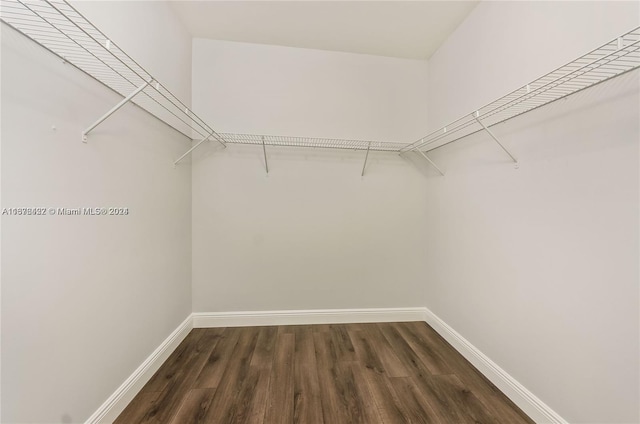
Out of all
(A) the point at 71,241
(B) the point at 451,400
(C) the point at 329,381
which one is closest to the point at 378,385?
(C) the point at 329,381

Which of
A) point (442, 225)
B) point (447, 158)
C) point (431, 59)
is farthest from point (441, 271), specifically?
point (431, 59)

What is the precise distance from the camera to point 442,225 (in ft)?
6.94

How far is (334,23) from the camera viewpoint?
1.88 metres

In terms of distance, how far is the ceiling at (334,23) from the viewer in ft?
5.65

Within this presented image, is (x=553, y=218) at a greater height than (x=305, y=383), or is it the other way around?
(x=553, y=218)

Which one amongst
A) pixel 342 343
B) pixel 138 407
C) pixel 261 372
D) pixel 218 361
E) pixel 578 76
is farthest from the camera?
pixel 342 343

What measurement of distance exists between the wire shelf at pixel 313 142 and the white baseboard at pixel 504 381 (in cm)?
170

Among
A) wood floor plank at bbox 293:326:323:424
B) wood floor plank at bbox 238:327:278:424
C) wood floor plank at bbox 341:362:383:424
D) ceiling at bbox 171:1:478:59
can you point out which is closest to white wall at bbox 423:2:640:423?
ceiling at bbox 171:1:478:59

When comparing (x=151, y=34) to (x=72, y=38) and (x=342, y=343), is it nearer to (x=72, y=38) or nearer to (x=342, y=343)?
(x=72, y=38)

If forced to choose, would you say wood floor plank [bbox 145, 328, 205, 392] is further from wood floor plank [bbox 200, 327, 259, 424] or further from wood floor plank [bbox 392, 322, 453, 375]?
wood floor plank [bbox 392, 322, 453, 375]

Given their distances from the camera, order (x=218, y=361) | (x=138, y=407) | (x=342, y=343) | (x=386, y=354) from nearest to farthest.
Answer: (x=138, y=407) → (x=218, y=361) → (x=386, y=354) → (x=342, y=343)

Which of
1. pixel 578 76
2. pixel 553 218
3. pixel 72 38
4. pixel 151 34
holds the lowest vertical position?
pixel 553 218

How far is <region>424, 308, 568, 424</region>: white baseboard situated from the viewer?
122 cm

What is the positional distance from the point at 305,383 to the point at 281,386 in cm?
15
